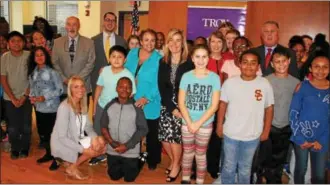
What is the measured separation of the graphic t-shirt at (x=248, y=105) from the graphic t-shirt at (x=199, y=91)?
0.51ft

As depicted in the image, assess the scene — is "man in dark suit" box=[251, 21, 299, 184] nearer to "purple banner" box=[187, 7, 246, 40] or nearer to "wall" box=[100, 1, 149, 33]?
"purple banner" box=[187, 7, 246, 40]

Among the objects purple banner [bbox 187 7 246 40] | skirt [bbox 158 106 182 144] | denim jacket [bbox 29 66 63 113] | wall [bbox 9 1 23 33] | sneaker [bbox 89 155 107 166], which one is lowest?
sneaker [bbox 89 155 107 166]

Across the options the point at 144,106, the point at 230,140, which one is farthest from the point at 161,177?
the point at 230,140

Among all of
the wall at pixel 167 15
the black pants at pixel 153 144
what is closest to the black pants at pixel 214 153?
the black pants at pixel 153 144

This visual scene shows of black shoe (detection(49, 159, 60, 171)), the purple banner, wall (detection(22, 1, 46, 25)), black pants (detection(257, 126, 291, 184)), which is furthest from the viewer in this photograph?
wall (detection(22, 1, 46, 25))

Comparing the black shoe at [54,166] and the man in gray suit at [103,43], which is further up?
the man in gray suit at [103,43]

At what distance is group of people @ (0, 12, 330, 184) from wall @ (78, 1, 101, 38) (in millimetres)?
5519

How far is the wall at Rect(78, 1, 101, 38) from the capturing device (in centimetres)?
945

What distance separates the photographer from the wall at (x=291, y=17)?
5520 mm

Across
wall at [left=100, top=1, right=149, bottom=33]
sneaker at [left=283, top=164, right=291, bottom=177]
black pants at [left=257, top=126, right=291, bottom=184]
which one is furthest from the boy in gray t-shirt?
wall at [left=100, top=1, right=149, bottom=33]

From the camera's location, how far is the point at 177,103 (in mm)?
3133

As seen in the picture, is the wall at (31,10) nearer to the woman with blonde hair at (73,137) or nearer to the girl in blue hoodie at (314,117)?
the woman with blonde hair at (73,137)

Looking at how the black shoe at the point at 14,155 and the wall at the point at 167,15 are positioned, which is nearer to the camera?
the black shoe at the point at 14,155

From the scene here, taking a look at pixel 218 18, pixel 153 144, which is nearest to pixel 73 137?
pixel 153 144
